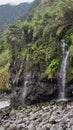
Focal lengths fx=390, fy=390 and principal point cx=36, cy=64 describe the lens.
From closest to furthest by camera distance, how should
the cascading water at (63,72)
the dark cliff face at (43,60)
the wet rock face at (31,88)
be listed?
the cascading water at (63,72) → the wet rock face at (31,88) → the dark cliff face at (43,60)

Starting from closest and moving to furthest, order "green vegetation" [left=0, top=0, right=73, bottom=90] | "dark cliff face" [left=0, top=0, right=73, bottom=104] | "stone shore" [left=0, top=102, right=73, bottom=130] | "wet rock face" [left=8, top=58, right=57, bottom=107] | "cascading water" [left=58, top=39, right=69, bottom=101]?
1. "stone shore" [left=0, top=102, right=73, bottom=130]
2. "cascading water" [left=58, top=39, right=69, bottom=101]
3. "wet rock face" [left=8, top=58, right=57, bottom=107]
4. "dark cliff face" [left=0, top=0, right=73, bottom=104]
5. "green vegetation" [left=0, top=0, right=73, bottom=90]

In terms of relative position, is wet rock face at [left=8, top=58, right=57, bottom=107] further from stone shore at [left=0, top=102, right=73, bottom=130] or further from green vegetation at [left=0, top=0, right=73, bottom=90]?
stone shore at [left=0, top=102, right=73, bottom=130]

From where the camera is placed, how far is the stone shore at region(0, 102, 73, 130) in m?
20.8

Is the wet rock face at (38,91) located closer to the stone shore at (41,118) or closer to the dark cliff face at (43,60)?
the dark cliff face at (43,60)

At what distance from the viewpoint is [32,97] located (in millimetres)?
29922

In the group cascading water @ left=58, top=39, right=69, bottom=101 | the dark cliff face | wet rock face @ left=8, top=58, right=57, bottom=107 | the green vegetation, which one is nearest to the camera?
cascading water @ left=58, top=39, right=69, bottom=101

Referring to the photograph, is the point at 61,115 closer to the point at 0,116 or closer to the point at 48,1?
the point at 0,116

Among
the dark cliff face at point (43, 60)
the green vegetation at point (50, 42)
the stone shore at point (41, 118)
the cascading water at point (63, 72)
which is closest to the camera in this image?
the stone shore at point (41, 118)

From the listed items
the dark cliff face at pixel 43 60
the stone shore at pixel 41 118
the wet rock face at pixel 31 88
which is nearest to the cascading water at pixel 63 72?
the dark cliff face at pixel 43 60

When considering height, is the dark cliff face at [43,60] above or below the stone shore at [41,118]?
above

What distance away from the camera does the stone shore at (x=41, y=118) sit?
20844 millimetres

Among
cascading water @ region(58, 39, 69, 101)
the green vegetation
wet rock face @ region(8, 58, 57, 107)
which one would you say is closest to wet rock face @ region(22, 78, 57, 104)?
wet rock face @ region(8, 58, 57, 107)

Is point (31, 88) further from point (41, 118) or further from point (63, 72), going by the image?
point (41, 118)

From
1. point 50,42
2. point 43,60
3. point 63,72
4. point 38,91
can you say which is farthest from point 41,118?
point 50,42
